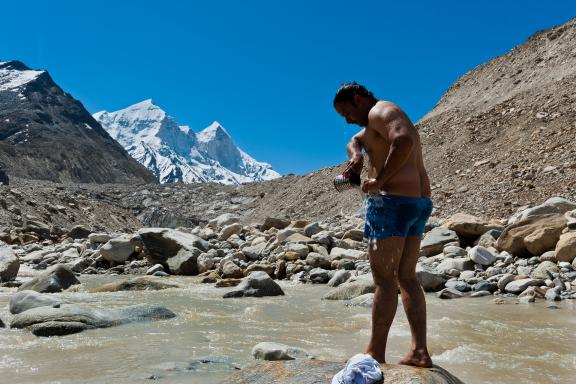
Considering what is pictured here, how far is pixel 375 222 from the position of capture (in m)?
3.51

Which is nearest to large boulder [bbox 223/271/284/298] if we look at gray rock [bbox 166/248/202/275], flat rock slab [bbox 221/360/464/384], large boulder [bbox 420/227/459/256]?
large boulder [bbox 420/227/459/256]

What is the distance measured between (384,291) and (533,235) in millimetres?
7282

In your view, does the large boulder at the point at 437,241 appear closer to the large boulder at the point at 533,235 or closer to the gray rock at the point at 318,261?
the large boulder at the point at 533,235

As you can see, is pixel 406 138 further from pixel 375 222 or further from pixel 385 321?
pixel 385 321

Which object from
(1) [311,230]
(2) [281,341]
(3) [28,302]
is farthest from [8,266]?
(2) [281,341]

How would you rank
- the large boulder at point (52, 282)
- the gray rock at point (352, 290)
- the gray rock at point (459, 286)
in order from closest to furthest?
the gray rock at point (352, 290), the gray rock at point (459, 286), the large boulder at point (52, 282)

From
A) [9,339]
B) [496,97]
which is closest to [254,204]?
[496,97]

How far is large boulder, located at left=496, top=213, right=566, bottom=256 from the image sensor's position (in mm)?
9617

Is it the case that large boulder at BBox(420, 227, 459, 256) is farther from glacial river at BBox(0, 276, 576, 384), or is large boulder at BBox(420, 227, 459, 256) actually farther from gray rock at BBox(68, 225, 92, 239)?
gray rock at BBox(68, 225, 92, 239)

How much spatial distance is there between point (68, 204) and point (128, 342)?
2704 cm

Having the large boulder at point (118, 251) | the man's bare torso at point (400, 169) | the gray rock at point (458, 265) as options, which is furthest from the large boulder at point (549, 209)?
the large boulder at point (118, 251)

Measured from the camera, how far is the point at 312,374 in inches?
131

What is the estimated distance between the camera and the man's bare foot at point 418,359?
343 cm

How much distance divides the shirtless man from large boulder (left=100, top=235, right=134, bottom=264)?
11.9 meters
